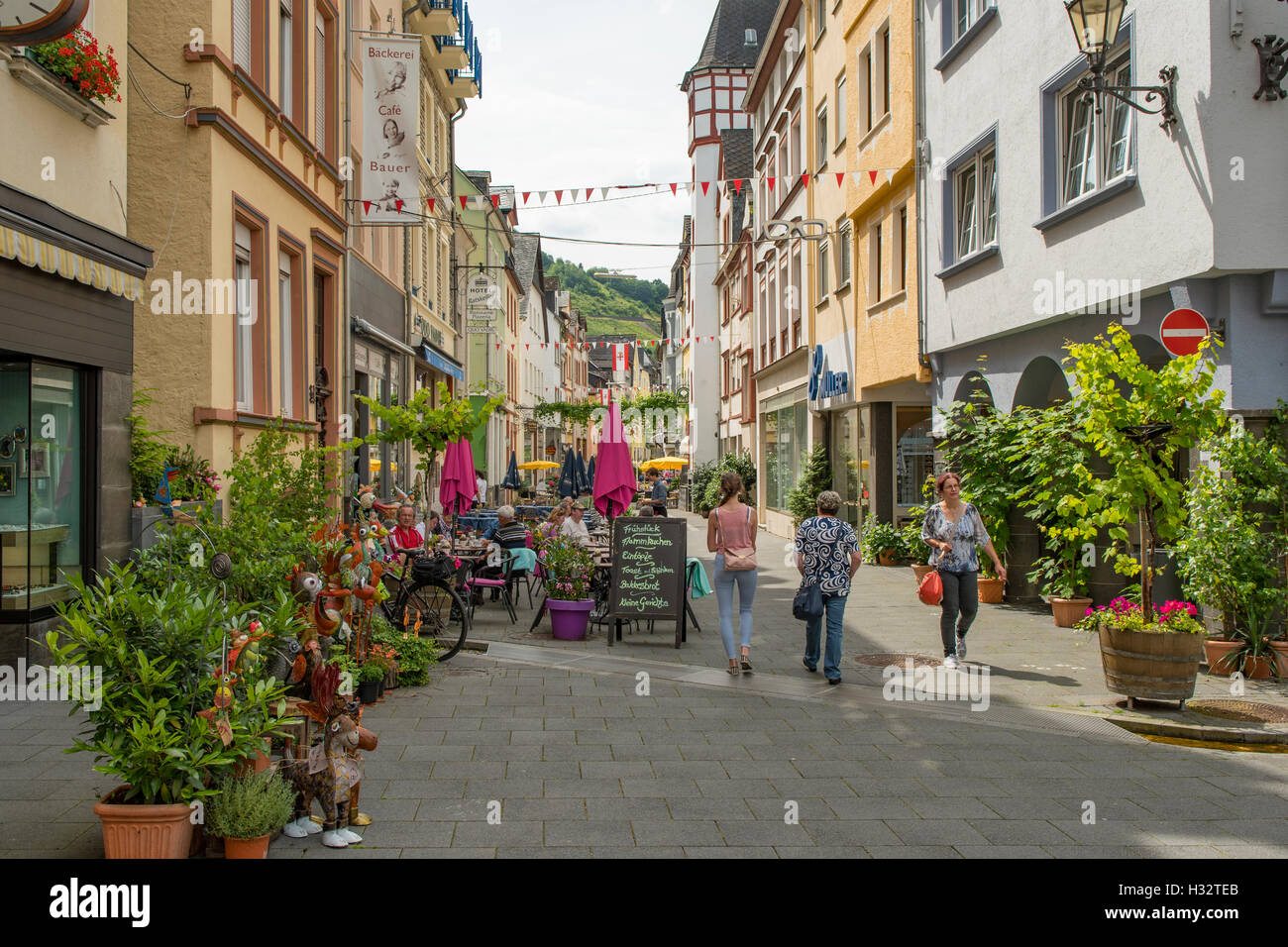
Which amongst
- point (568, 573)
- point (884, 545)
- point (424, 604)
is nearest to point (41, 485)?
point (424, 604)

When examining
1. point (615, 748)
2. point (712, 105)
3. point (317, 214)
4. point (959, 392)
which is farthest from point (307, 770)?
point (712, 105)

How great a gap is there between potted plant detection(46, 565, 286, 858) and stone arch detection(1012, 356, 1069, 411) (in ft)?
36.0

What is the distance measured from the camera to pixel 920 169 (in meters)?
16.8

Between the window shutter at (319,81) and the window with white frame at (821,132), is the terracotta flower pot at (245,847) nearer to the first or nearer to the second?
the window shutter at (319,81)

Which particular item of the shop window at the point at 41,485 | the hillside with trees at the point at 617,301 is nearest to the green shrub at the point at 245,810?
the shop window at the point at 41,485

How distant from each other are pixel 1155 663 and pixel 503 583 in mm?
7678

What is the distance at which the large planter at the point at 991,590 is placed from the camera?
46.2ft

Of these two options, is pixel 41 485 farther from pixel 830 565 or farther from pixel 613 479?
pixel 830 565

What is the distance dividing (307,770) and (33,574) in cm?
509

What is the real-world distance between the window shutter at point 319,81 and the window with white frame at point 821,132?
37.7 feet

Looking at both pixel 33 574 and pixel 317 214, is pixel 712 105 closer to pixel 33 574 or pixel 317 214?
pixel 317 214

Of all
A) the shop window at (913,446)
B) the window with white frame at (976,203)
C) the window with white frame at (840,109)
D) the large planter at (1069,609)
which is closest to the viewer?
the large planter at (1069,609)

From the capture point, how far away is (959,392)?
52.3 ft

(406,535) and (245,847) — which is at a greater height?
(406,535)
